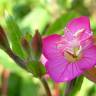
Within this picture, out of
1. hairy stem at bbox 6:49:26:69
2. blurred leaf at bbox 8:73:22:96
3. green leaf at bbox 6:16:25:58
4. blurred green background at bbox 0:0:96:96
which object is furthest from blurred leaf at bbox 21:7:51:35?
hairy stem at bbox 6:49:26:69

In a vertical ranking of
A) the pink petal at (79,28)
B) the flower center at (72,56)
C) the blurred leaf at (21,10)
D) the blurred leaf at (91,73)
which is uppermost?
the pink petal at (79,28)

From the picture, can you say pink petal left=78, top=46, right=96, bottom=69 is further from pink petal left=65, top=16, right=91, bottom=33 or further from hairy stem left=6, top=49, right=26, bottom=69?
hairy stem left=6, top=49, right=26, bottom=69

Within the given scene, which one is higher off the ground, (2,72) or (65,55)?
(65,55)

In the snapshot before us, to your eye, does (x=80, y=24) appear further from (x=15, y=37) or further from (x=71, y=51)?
(x=15, y=37)

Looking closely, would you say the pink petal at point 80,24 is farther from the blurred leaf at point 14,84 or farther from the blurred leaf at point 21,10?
the blurred leaf at point 21,10

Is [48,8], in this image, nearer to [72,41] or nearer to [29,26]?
[29,26]

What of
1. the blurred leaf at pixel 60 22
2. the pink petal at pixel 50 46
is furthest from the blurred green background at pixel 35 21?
the pink petal at pixel 50 46

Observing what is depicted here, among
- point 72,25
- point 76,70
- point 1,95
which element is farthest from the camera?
point 1,95

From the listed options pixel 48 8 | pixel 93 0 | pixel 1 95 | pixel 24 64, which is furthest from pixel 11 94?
pixel 24 64
